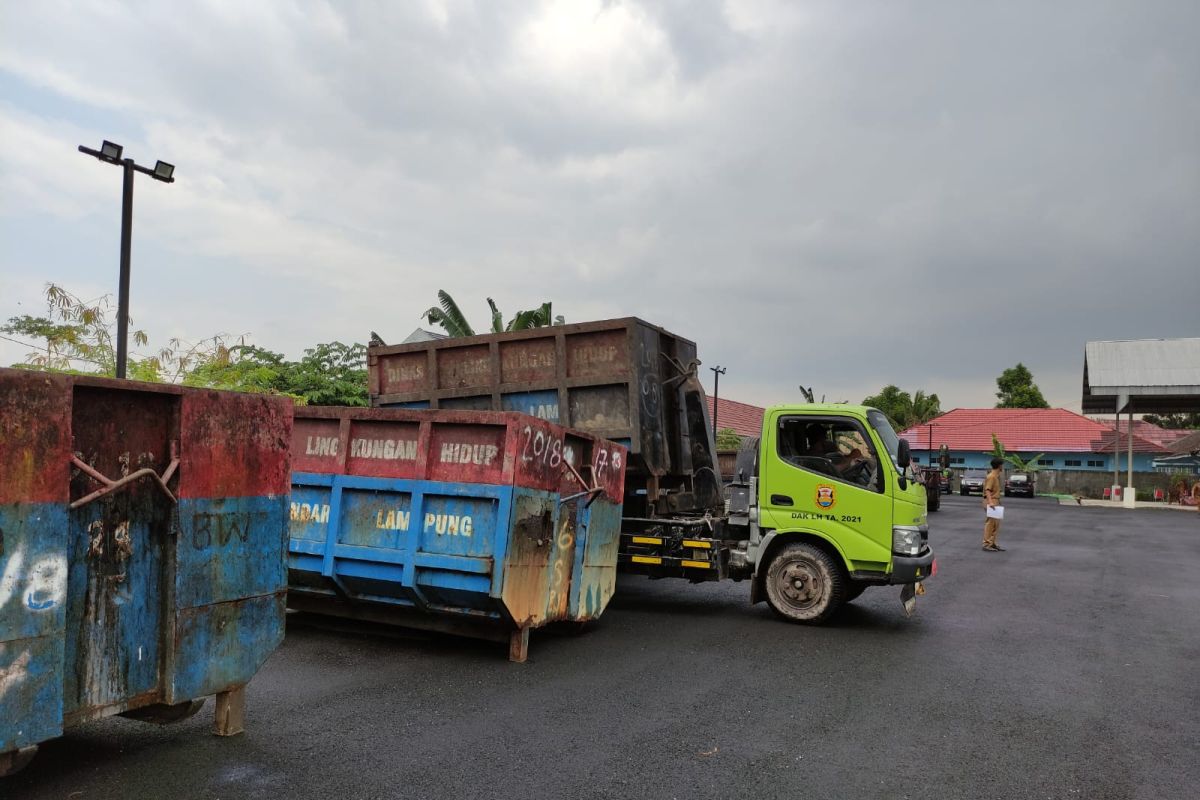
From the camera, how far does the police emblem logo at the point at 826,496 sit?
28.0 ft

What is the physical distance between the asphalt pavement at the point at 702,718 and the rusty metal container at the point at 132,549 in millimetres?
541

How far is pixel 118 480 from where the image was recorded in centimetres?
381

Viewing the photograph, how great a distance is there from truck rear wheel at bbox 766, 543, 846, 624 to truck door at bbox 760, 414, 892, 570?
0.75 feet

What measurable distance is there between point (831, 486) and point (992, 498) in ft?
30.1

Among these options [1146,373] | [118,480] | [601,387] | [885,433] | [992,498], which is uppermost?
[1146,373]

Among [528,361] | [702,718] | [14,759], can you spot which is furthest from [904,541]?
[14,759]

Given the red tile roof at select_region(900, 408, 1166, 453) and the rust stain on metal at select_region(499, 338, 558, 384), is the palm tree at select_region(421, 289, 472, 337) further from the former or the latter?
the red tile roof at select_region(900, 408, 1166, 453)

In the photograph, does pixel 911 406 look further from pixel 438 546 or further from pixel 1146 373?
pixel 438 546

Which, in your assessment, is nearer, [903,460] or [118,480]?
[118,480]

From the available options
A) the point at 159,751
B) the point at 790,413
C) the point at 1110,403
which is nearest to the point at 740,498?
the point at 790,413

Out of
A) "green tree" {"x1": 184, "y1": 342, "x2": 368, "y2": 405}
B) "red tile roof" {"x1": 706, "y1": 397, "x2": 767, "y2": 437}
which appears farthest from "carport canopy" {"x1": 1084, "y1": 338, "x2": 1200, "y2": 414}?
"green tree" {"x1": 184, "y1": 342, "x2": 368, "y2": 405}

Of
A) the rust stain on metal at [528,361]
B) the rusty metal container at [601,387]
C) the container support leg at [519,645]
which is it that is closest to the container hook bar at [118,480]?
the container support leg at [519,645]

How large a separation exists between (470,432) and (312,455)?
1417mm

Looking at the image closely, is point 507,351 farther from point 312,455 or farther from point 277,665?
point 277,665
